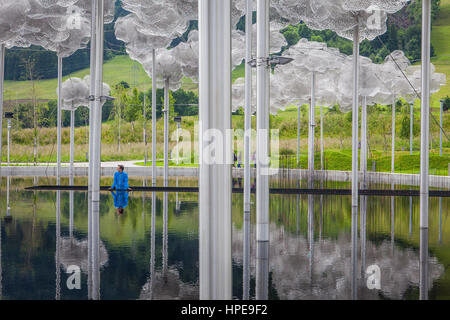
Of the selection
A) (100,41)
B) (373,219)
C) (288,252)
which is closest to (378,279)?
(288,252)

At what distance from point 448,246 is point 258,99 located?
11.6 ft

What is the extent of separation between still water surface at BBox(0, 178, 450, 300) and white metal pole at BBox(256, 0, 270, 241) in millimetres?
432

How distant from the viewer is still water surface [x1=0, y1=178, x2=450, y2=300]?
16.4ft

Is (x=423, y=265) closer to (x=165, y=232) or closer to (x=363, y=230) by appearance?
(x=363, y=230)

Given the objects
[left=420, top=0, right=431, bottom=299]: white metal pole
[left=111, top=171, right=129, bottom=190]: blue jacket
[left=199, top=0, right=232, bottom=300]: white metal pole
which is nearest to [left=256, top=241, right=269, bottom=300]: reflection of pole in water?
[left=199, top=0, right=232, bottom=300]: white metal pole

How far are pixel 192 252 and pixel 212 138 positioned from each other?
159 inches

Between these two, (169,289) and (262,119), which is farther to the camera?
(262,119)

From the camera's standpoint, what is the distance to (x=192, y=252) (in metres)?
6.96

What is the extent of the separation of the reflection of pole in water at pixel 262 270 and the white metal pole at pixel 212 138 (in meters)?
1.62

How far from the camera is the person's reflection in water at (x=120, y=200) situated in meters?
11.8

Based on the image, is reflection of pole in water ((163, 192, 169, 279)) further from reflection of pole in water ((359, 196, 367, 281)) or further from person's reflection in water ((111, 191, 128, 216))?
reflection of pole in water ((359, 196, 367, 281))

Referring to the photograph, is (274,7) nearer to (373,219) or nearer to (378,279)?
(373,219)

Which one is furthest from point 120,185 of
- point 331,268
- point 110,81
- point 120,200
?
point 110,81

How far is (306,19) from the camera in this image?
1353 cm
